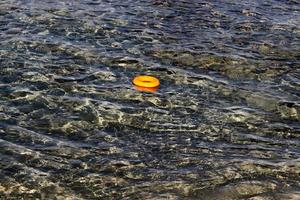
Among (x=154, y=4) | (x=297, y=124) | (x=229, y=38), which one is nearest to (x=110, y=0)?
(x=154, y=4)

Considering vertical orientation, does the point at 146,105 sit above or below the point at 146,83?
below

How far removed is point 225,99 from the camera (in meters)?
10.5

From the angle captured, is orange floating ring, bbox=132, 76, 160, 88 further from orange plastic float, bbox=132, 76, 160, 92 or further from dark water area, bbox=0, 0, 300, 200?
dark water area, bbox=0, 0, 300, 200

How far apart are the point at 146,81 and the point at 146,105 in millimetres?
1010

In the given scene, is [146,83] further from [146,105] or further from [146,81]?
[146,105]

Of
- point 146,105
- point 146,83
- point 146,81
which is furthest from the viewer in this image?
point 146,81

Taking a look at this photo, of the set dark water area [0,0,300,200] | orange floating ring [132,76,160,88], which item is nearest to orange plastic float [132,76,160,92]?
orange floating ring [132,76,160,88]

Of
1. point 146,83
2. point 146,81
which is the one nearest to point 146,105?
point 146,83

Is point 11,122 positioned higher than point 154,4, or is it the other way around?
point 154,4

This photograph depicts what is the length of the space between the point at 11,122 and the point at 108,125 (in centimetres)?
203

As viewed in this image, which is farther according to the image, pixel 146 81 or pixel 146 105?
pixel 146 81

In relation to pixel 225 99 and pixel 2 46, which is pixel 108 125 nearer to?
pixel 225 99

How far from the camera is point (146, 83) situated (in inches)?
422

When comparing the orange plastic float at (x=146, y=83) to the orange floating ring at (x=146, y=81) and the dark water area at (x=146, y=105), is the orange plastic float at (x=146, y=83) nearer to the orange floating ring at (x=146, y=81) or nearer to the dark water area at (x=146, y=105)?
the orange floating ring at (x=146, y=81)
